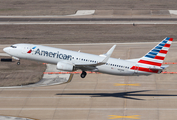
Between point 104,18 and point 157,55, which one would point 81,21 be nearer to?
point 104,18

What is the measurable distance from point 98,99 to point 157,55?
14.6 m

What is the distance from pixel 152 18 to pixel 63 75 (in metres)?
64.8

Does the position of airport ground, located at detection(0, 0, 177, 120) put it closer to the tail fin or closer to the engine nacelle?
the engine nacelle

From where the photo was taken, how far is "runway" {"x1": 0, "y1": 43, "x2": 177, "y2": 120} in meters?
60.2

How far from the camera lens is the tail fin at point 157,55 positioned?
211ft

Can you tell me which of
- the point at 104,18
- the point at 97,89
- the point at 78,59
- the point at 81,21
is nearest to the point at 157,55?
the point at 78,59

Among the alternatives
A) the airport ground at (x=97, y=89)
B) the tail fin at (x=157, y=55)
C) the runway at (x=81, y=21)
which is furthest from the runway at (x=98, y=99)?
the runway at (x=81, y=21)

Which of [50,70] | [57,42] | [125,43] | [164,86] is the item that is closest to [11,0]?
[57,42]

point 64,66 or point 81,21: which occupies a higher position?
point 81,21

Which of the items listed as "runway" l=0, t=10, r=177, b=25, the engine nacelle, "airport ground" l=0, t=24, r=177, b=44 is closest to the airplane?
the engine nacelle

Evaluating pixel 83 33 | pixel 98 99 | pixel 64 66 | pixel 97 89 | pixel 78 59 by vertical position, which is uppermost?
pixel 83 33

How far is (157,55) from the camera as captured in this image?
64.9m

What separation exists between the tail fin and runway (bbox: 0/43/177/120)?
739cm

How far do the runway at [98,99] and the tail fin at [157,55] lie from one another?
7391 millimetres
